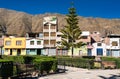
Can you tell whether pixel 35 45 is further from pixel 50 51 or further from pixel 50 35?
pixel 50 35

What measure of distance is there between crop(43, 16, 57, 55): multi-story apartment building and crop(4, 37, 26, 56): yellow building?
23.1ft

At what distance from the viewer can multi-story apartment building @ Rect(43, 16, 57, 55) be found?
81750 mm

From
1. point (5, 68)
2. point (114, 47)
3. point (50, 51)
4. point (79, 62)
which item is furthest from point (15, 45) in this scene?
point (5, 68)

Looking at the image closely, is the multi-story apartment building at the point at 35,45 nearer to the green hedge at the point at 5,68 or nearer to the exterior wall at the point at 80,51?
the exterior wall at the point at 80,51

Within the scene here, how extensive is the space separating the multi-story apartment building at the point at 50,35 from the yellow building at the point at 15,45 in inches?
277

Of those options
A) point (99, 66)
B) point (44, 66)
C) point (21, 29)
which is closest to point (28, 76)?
point (44, 66)

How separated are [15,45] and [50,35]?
1178cm

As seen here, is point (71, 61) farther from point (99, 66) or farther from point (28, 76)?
point (28, 76)

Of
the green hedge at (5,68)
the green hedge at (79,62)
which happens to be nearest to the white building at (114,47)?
the green hedge at (79,62)

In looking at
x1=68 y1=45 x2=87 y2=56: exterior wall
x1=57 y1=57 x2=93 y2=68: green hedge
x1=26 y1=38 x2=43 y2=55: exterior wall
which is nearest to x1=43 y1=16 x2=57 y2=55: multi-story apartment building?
x1=26 y1=38 x2=43 y2=55: exterior wall

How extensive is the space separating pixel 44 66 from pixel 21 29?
166265 millimetres

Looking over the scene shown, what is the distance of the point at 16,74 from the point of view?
90.4ft

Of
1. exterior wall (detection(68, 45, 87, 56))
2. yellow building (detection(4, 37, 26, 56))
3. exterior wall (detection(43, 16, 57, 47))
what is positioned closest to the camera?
exterior wall (detection(68, 45, 87, 56))

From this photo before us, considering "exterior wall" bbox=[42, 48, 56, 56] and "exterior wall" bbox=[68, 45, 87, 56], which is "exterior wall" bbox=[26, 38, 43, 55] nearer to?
"exterior wall" bbox=[42, 48, 56, 56]
